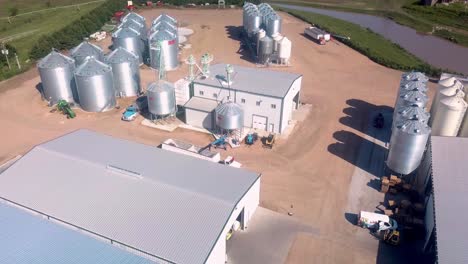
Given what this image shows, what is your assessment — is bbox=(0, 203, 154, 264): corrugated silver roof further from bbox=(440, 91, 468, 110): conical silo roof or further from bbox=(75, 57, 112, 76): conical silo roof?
bbox=(440, 91, 468, 110): conical silo roof

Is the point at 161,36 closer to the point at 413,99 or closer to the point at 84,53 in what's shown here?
the point at 84,53

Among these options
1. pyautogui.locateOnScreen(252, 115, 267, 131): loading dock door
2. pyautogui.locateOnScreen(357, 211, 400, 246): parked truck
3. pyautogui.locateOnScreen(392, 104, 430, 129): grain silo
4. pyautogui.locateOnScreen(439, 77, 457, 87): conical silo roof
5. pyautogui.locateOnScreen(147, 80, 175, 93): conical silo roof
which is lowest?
pyautogui.locateOnScreen(357, 211, 400, 246): parked truck

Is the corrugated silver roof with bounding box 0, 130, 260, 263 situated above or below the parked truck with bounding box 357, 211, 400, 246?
above

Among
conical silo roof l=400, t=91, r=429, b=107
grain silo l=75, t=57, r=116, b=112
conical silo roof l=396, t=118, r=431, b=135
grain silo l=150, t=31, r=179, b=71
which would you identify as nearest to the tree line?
grain silo l=150, t=31, r=179, b=71

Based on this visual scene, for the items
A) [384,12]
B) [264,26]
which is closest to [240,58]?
[264,26]

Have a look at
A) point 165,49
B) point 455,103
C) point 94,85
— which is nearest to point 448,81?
point 455,103

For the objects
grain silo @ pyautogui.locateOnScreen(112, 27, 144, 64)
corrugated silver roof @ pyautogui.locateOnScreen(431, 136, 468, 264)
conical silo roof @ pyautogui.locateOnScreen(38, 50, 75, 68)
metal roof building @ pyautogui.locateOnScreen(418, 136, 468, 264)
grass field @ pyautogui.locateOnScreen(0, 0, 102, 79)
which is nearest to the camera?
corrugated silver roof @ pyautogui.locateOnScreen(431, 136, 468, 264)

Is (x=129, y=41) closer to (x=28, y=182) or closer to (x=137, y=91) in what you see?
(x=137, y=91)
